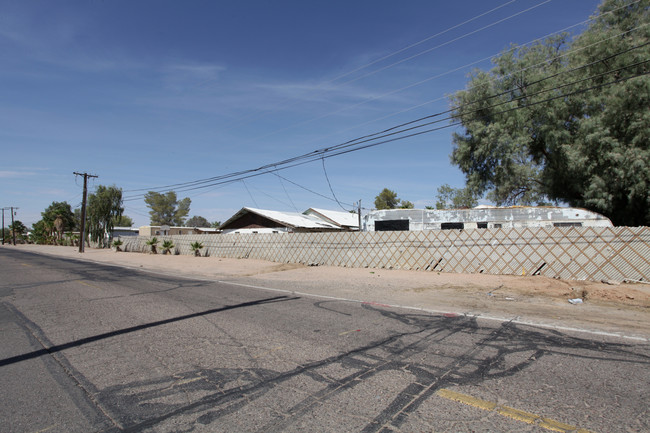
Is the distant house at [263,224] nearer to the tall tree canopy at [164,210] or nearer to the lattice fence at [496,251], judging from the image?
the lattice fence at [496,251]

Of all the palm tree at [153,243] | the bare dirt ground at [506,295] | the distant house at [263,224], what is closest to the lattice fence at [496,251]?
→ the bare dirt ground at [506,295]

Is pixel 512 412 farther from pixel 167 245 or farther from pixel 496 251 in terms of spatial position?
pixel 167 245

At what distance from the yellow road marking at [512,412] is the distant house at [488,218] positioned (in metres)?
18.4

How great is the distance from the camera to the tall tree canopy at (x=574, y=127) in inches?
793

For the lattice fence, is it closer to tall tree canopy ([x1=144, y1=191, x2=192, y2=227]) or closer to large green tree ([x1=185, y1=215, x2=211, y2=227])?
tall tree canopy ([x1=144, y1=191, x2=192, y2=227])

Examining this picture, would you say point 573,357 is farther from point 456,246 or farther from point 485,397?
point 456,246

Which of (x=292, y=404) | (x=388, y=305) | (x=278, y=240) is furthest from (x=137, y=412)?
(x=278, y=240)

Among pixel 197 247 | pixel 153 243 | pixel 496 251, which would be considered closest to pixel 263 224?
pixel 197 247

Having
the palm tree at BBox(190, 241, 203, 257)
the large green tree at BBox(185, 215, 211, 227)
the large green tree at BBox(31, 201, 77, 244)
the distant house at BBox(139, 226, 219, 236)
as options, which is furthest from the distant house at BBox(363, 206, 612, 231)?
the large green tree at BBox(185, 215, 211, 227)

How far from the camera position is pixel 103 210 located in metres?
52.5

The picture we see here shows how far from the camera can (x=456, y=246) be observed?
1655cm

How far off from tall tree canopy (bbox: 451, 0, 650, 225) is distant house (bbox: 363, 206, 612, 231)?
11.1ft

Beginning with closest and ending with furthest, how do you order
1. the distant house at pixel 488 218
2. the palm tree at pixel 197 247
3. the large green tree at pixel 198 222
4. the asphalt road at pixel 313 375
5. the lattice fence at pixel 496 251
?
1. the asphalt road at pixel 313 375
2. the lattice fence at pixel 496 251
3. the distant house at pixel 488 218
4. the palm tree at pixel 197 247
5. the large green tree at pixel 198 222

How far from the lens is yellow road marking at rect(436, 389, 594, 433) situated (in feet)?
10.7
